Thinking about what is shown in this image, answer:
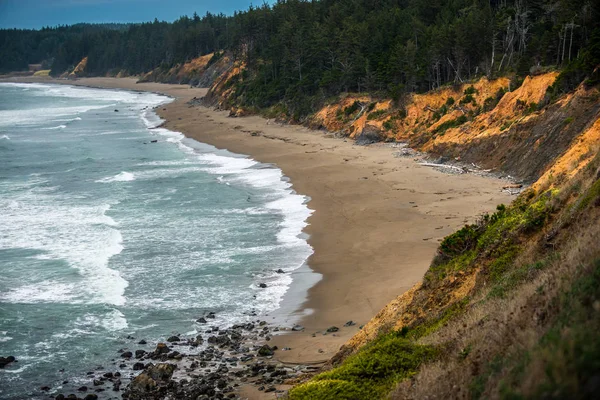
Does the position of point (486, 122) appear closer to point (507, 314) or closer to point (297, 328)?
point (297, 328)

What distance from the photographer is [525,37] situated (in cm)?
5325

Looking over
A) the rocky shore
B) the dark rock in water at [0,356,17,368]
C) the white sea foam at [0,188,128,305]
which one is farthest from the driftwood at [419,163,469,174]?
the dark rock in water at [0,356,17,368]

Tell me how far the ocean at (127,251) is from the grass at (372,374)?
8945 millimetres

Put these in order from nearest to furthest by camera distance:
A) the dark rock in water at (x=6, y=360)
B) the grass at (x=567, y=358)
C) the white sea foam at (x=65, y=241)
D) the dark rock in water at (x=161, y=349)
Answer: the grass at (x=567, y=358)
the dark rock in water at (x=6, y=360)
the dark rock in water at (x=161, y=349)
the white sea foam at (x=65, y=241)

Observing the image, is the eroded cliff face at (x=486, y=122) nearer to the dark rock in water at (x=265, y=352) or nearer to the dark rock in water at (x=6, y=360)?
the dark rock in water at (x=265, y=352)

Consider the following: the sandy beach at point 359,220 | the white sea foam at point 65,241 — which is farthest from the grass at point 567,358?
the white sea foam at point 65,241

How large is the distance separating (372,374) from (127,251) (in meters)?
19.4

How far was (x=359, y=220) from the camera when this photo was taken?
3100cm

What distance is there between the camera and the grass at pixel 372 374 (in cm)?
1057

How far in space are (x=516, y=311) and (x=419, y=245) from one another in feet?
54.4

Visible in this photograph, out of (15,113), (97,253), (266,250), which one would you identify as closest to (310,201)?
(266,250)

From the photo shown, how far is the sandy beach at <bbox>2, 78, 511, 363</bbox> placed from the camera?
20781 millimetres

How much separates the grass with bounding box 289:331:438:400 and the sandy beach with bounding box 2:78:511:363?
5.85 m

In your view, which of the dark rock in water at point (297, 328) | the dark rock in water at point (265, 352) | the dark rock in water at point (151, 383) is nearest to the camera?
the dark rock in water at point (151, 383)
